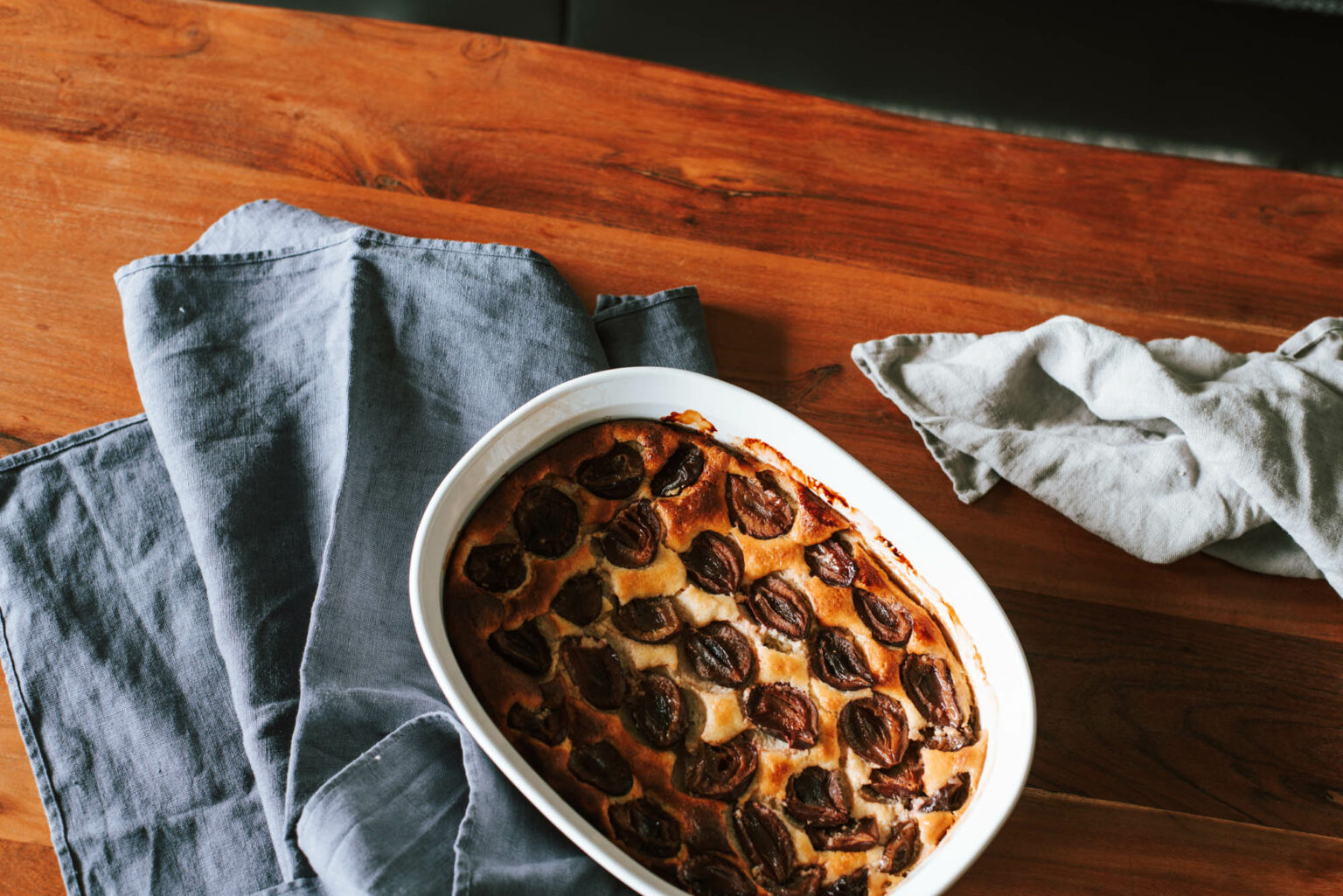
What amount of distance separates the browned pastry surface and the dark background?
2.55 ft

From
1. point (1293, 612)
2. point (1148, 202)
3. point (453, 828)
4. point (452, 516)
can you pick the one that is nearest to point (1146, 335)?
point (1148, 202)

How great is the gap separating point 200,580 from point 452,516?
0.34 m

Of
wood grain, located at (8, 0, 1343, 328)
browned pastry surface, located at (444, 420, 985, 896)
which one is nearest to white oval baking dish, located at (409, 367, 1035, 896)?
browned pastry surface, located at (444, 420, 985, 896)

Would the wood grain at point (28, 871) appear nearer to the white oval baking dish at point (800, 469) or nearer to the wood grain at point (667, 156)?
the white oval baking dish at point (800, 469)

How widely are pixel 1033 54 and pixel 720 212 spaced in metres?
0.66

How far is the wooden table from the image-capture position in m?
1.05

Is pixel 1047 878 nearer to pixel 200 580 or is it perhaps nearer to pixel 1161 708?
pixel 1161 708

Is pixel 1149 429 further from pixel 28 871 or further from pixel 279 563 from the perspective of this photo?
pixel 28 871

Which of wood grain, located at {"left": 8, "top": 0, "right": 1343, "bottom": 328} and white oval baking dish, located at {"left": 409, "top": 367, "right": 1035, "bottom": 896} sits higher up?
wood grain, located at {"left": 8, "top": 0, "right": 1343, "bottom": 328}

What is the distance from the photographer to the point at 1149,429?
1.07 metres

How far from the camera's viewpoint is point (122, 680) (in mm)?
973

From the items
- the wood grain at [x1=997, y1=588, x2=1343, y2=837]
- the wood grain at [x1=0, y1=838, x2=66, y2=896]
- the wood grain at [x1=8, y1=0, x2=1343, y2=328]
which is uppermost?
the wood grain at [x1=8, y1=0, x2=1343, y2=328]

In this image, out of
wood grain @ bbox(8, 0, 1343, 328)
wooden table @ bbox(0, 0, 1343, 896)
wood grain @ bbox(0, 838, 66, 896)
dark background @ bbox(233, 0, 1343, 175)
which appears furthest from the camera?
dark background @ bbox(233, 0, 1343, 175)

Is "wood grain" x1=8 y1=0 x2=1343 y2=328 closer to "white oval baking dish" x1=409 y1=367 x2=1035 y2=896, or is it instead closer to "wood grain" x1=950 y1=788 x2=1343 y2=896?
"white oval baking dish" x1=409 y1=367 x2=1035 y2=896
